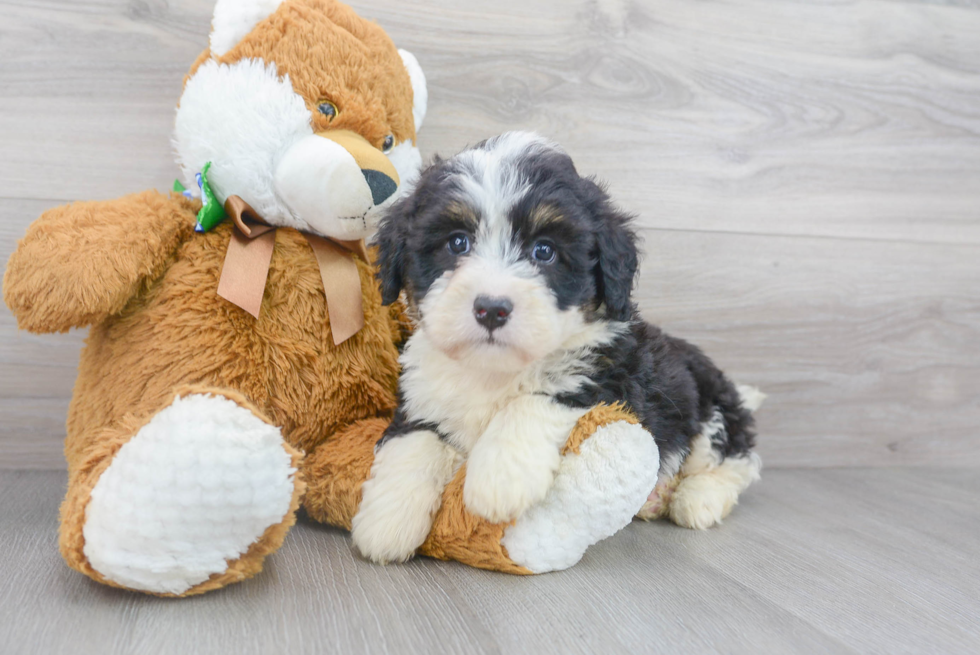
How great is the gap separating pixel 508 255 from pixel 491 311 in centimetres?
15

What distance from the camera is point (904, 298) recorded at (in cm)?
240

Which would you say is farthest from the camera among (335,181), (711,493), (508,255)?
(711,493)

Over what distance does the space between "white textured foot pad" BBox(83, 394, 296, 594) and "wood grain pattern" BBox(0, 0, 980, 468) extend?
0.97 meters

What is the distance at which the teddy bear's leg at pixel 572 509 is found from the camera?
129 cm

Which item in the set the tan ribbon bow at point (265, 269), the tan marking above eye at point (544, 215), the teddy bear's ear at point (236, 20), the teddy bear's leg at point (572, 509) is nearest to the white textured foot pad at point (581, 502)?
the teddy bear's leg at point (572, 509)

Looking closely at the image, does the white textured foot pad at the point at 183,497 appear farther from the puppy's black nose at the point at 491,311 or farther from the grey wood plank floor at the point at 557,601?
the puppy's black nose at the point at 491,311

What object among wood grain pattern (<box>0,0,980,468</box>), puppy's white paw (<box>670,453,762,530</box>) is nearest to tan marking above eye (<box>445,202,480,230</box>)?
wood grain pattern (<box>0,0,980,468</box>)

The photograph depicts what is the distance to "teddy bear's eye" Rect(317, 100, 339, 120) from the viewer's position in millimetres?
1484

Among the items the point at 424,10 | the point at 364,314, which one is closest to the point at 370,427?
the point at 364,314

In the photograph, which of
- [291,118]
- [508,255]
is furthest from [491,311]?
[291,118]

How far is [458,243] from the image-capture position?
4.39ft

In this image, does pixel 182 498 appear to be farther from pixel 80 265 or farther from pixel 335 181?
pixel 335 181

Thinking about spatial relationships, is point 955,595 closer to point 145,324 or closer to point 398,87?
point 398,87

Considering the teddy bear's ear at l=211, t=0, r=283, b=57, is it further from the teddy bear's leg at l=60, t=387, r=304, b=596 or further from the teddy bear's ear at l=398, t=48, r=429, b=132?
the teddy bear's leg at l=60, t=387, r=304, b=596
